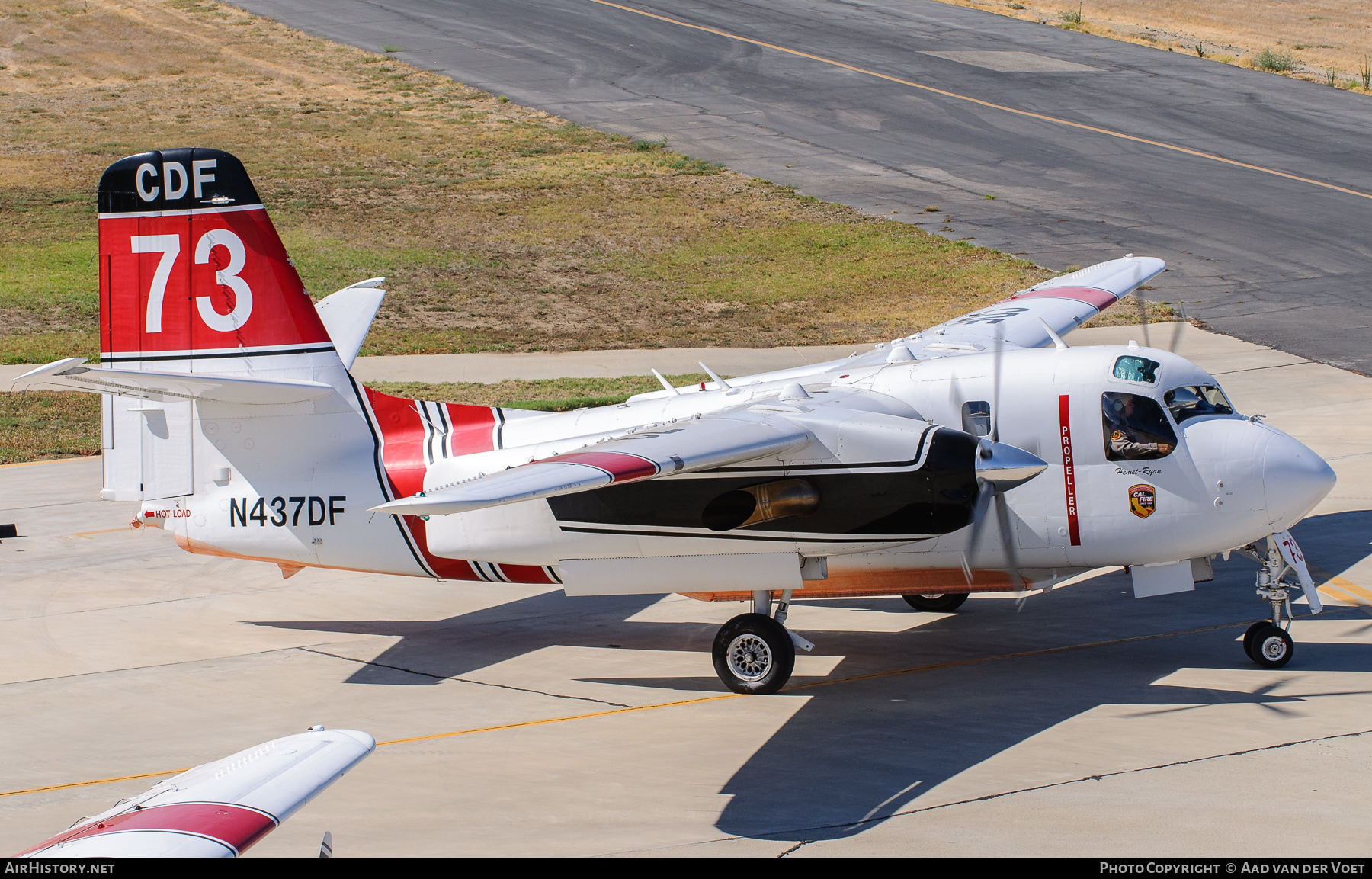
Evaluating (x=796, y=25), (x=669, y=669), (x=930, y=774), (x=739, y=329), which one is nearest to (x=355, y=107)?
(x=796, y=25)

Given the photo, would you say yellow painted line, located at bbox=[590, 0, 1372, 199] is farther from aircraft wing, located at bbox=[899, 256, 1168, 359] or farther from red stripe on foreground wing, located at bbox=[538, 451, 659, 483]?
red stripe on foreground wing, located at bbox=[538, 451, 659, 483]

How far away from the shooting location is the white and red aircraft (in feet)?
42.3

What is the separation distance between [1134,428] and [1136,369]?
65cm

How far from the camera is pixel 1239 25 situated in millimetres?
61250

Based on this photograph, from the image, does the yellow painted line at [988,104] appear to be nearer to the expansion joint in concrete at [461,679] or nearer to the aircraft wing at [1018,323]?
the aircraft wing at [1018,323]

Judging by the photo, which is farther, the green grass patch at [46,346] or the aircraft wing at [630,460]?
the green grass patch at [46,346]

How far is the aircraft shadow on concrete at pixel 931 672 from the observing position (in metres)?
11.0

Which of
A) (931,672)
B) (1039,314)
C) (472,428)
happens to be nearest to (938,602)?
(931,672)

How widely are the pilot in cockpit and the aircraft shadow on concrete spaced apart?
2.23 meters

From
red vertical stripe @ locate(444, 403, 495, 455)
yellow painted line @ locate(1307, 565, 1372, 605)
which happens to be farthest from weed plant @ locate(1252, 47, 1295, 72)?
red vertical stripe @ locate(444, 403, 495, 455)

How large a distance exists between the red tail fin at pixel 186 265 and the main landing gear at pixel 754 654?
5917 mm

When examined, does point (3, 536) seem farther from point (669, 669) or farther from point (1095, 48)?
point (1095, 48)

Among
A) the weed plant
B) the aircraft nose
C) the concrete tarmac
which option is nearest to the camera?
the concrete tarmac

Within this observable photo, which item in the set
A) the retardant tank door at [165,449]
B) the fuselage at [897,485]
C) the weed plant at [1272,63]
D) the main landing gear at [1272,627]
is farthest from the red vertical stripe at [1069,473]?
the weed plant at [1272,63]
